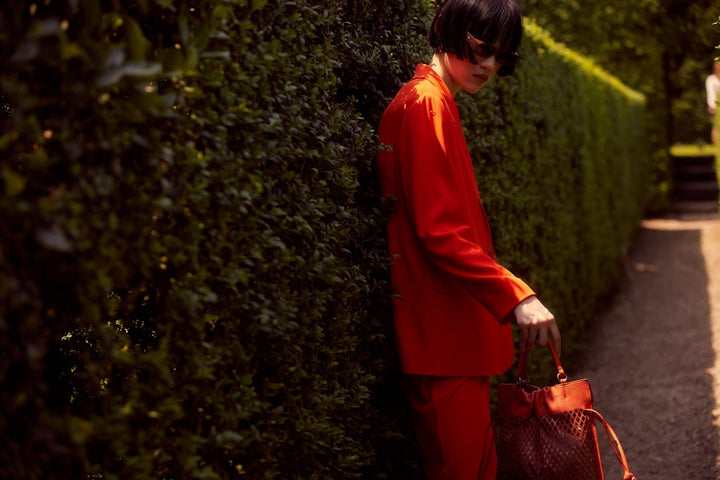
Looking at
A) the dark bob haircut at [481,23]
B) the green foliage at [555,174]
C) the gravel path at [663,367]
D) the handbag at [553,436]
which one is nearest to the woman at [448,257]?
the dark bob haircut at [481,23]

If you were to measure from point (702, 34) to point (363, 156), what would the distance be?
19368 mm

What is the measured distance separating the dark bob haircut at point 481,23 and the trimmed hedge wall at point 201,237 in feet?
1.23

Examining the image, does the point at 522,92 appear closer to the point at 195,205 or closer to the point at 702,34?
the point at 195,205

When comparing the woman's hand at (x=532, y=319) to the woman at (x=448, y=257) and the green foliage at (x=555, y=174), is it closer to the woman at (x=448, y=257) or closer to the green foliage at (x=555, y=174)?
the woman at (x=448, y=257)

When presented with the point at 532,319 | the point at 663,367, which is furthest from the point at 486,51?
the point at 663,367

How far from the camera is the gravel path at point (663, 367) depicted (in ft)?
17.0

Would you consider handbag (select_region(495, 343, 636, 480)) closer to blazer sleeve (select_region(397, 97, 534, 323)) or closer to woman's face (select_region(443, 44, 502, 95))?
blazer sleeve (select_region(397, 97, 534, 323))

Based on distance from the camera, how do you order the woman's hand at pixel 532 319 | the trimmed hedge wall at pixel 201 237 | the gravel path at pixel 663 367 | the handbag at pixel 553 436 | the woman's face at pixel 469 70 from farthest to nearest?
the gravel path at pixel 663 367
the woman's face at pixel 469 70
the handbag at pixel 553 436
the woman's hand at pixel 532 319
the trimmed hedge wall at pixel 201 237

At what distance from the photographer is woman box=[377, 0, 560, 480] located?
2607 millimetres


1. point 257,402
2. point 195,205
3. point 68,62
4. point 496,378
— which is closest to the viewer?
point 68,62

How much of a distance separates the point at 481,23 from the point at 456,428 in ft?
4.96

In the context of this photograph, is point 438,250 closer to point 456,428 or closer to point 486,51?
point 456,428

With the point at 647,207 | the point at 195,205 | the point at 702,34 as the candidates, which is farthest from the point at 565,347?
the point at 702,34

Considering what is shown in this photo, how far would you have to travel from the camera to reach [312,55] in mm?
2586
